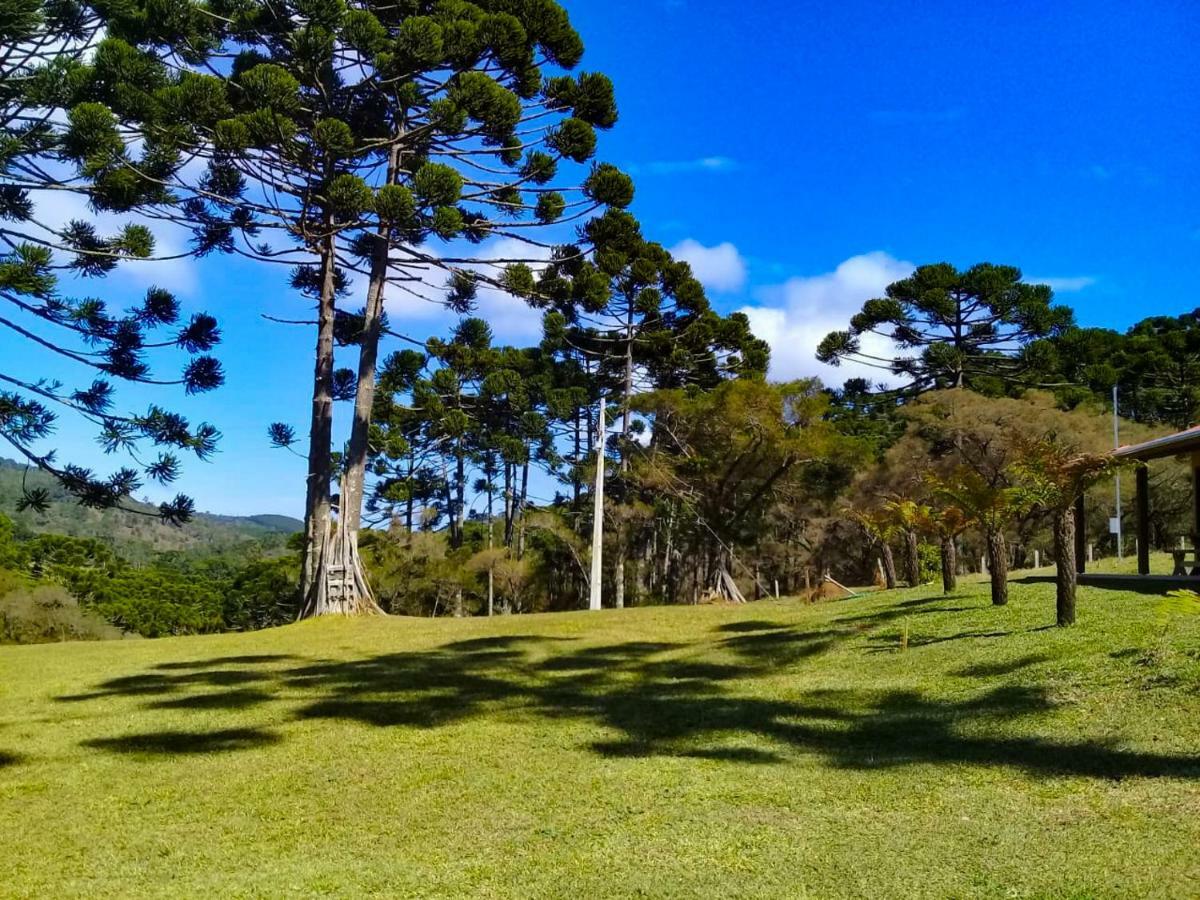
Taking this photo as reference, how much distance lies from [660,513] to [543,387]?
20.3 ft

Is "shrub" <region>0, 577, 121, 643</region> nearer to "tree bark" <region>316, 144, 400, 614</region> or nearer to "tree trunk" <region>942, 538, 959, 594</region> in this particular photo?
"tree bark" <region>316, 144, 400, 614</region>

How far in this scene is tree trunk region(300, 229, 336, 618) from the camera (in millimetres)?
15773

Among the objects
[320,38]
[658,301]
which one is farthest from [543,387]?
[320,38]

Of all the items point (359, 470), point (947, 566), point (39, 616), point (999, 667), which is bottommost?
point (39, 616)

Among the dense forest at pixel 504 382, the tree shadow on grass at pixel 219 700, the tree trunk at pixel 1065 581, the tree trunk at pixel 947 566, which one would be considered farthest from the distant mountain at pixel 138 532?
the tree trunk at pixel 1065 581

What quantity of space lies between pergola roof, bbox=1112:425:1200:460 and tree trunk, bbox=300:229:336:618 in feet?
38.0

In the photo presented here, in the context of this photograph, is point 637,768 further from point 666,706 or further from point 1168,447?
point 1168,447

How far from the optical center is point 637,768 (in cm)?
604

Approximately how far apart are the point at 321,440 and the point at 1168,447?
12628 mm

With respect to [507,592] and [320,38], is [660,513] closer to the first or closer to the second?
[507,592]

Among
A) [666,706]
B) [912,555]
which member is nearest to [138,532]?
[912,555]

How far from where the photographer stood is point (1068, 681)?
7328mm

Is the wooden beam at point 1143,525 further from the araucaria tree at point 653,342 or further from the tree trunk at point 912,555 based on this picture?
the araucaria tree at point 653,342

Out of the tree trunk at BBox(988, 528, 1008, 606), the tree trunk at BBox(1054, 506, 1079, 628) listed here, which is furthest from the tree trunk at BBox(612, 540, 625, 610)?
the tree trunk at BBox(1054, 506, 1079, 628)
